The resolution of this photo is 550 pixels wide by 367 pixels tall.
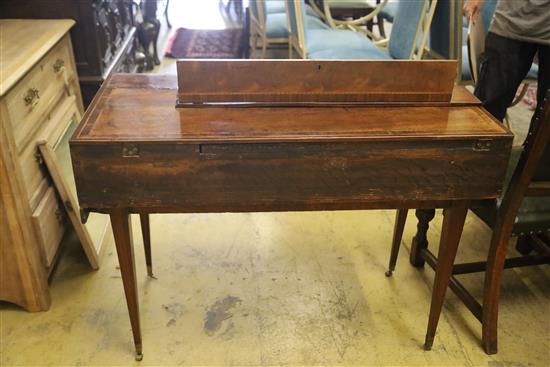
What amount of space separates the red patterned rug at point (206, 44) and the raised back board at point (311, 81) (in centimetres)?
323

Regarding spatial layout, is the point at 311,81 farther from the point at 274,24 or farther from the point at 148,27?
the point at 148,27

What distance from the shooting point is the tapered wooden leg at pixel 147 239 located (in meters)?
1.95

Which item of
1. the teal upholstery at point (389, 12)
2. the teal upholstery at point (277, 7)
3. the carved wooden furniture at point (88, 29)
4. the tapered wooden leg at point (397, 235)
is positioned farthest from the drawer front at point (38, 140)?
the teal upholstery at point (389, 12)

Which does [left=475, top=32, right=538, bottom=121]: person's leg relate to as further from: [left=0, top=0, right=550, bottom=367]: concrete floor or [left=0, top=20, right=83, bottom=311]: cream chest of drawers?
[left=0, top=20, right=83, bottom=311]: cream chest of drawers

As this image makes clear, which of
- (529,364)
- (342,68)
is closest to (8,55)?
(342,68)

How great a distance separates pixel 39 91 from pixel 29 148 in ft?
0.73

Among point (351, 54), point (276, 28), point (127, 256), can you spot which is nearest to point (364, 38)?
point (351, 54)

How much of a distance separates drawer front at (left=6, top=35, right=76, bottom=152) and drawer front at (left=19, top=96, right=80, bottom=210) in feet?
0.09

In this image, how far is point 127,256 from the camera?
1.51 m

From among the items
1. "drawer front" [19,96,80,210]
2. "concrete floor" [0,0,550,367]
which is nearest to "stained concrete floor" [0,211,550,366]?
"concrete floor" [0,0,550,367]

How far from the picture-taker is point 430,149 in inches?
52.5

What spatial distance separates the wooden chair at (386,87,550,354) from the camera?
55.9 inches

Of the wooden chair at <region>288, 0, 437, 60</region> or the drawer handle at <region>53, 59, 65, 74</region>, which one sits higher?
the drawer handle at <region>53, 59, 65, 74</region>

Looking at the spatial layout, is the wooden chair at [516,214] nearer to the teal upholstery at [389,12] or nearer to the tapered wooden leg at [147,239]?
the tapered wooden leg at [147,239]
